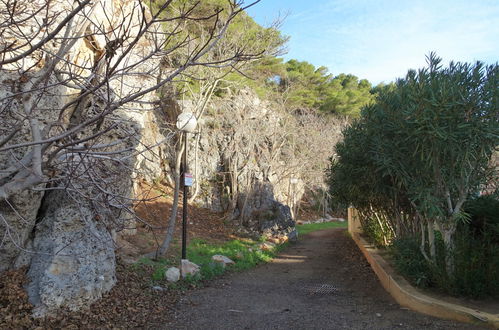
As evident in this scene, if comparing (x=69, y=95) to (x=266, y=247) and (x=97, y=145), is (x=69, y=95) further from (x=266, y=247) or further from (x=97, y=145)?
(x=266, y=247)

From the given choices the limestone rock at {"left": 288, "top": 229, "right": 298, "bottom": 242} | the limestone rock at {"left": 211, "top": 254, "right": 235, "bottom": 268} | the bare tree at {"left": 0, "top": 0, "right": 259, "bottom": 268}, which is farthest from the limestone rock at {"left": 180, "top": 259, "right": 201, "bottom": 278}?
the limestone rock at {"left": 288, "top": 229, "right": 298, "bottom": 242}

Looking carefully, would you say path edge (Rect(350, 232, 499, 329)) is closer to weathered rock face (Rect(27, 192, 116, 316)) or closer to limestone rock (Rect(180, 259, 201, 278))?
limestone rock (Rect(180, 259, 201, 278))

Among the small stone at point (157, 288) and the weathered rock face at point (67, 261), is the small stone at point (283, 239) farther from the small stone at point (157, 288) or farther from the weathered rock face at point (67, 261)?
the weathered rock face at point (67, 261)

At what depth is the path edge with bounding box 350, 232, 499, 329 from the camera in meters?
4.55

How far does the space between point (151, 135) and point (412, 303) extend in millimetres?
12169

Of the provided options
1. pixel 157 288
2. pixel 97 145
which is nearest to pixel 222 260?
pixel 157 288

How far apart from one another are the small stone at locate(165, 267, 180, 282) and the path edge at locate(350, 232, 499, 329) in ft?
13.1

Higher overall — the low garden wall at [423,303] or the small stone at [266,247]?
the small stone at [266,247]

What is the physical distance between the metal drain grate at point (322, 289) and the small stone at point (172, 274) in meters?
2.58

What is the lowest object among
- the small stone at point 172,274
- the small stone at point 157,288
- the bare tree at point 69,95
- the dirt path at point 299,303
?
the dirt path at point 299,303

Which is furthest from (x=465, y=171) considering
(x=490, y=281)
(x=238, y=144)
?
(x=238, y=144)

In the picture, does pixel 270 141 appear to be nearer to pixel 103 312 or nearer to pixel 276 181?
pixel 276 181

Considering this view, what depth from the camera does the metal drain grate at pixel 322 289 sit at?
7207 millimetres

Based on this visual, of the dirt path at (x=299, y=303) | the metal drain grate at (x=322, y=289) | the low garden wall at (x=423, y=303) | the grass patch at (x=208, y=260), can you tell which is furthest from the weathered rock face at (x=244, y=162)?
the low garden wall at (x=423, y=303)
